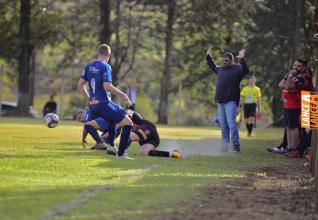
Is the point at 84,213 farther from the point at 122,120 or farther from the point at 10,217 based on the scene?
the point at 122,120

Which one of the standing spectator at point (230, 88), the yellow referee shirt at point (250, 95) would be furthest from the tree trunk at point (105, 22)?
the standing spectator at point (230, 88)

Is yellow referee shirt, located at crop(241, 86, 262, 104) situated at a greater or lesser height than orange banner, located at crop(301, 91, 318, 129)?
greater

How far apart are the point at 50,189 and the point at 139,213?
1682 millimetres

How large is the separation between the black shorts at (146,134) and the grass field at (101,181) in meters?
0.37

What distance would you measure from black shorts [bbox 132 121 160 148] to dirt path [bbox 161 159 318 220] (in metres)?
3.09

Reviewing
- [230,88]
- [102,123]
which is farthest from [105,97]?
[230,88]

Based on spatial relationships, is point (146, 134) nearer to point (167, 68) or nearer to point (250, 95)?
point (250, 95)

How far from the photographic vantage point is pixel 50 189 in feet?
27.7

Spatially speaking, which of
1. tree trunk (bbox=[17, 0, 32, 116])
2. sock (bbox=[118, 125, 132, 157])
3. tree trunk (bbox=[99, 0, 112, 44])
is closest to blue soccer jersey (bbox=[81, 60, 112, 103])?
sock (bbox=[118, 125, 132, 157])

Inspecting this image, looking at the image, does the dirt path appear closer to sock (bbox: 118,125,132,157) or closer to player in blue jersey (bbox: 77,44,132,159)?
sock (bbox: 118,125,132,157)

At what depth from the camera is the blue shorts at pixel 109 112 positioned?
12.3m

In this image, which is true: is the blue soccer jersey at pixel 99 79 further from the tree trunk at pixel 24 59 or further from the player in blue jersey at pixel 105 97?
the tree trunk at pixel 24 59

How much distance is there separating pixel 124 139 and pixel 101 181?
2.97 meters

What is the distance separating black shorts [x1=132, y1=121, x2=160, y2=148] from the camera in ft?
44.3
